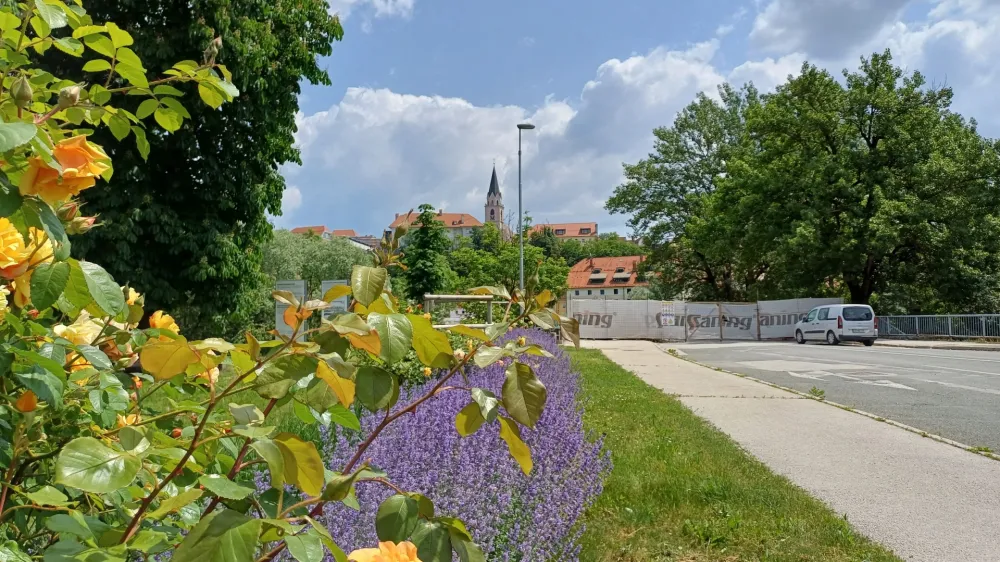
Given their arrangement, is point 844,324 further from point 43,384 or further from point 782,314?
point 43,384

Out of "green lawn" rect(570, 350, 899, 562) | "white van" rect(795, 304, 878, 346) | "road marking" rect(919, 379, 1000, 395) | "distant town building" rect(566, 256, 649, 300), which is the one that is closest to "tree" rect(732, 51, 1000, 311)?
"white van" rect(795, 304, 878, 346)

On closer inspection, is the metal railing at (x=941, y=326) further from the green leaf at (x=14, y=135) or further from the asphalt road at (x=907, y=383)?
the green leaf at (x=14, y=135)

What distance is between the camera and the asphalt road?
7.53 metres

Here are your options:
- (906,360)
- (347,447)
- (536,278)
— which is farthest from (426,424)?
(906,360)

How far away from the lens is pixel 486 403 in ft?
3.13

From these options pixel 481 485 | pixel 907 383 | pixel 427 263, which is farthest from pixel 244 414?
pixel 427 263

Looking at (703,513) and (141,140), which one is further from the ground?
(141,140)

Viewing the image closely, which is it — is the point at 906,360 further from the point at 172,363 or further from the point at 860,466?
the point at 172,363

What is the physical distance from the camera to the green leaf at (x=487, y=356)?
0.93 metres

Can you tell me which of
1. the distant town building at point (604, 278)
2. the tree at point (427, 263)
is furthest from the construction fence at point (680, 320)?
the distant town building at point (604, 278)

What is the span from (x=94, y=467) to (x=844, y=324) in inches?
1069

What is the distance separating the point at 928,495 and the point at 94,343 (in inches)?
206

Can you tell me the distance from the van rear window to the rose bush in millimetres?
26671

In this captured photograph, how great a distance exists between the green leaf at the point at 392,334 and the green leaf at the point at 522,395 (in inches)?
6.6
